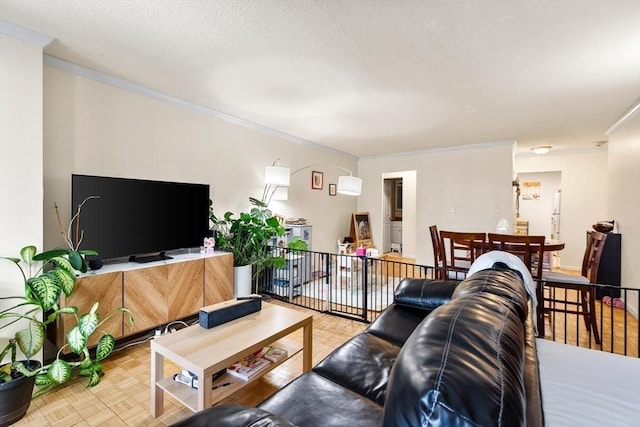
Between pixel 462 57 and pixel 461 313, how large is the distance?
7.12 feet

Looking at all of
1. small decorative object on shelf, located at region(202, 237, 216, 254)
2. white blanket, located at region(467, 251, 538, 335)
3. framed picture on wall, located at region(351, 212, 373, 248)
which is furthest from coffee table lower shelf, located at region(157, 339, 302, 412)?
framed picture on wall, located at region(351, 212, 373, 248)

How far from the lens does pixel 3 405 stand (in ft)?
5.10

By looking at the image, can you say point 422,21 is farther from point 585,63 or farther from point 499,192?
point 499,192

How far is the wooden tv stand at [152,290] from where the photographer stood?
7.00 feet

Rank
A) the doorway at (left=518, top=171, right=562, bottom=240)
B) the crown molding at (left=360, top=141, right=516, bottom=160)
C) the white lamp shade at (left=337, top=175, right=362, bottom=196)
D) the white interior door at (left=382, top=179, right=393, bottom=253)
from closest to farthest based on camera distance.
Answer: the white lamp shade at (left=337, top=175, right=362, bottom=196) → the crown molding at (left=360, top=141, right=516, bottom=160) → the doorway at (left=518, top=171, right=562, bottom=240) → the white interior door at (left=382, top=179, right=393, bottom=253)

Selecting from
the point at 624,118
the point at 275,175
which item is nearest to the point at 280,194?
the point at 275,175

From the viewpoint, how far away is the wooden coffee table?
144 centimetres

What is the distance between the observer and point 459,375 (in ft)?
1.82

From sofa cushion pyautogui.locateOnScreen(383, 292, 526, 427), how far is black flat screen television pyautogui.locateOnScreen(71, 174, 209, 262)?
8.59 feet

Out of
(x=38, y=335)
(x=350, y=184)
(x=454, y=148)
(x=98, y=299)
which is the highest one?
(x=454, y=148)

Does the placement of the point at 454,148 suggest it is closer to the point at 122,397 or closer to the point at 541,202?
the point at 541,202

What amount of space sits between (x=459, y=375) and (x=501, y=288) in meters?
0.78

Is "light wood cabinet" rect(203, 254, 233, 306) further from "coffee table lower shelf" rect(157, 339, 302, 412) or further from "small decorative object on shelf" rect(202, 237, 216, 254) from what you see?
"coffee table lower shelf" rect(157, 339, 302, 412)

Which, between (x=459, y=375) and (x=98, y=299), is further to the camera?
(x=98, y=299)
